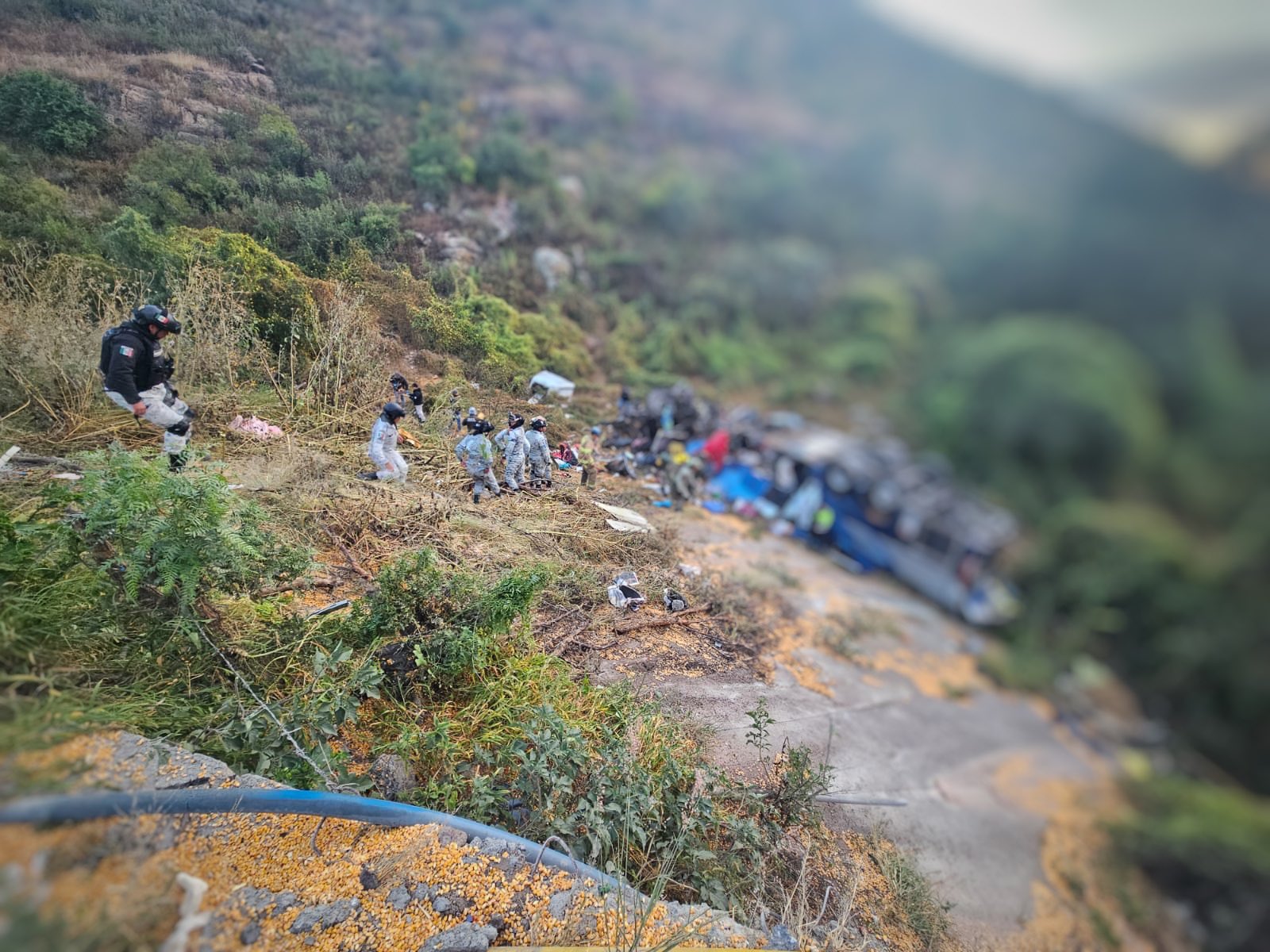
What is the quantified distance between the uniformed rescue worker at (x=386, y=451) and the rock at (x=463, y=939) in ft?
5.33

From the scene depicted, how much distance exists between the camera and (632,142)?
26.4ft

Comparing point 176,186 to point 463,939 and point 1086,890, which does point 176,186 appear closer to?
point 463,939

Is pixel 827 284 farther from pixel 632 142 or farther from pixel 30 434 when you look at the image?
pixel 30 434

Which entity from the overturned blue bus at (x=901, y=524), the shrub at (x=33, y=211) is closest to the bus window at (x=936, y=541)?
the overturned blue bus at (x=901, y=524)

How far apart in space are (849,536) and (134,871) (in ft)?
17.6

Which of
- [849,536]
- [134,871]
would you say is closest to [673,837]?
[134,871]

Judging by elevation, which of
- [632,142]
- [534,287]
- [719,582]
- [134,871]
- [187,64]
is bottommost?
[134,871]

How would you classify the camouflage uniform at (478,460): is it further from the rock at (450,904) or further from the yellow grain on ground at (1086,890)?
the yellow grain on ground at (1086,890)

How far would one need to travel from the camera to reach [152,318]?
8.03 ft

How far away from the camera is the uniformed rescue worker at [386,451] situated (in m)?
2.66

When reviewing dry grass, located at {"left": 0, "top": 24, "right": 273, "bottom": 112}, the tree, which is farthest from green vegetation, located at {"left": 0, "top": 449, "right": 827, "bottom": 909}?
the tree

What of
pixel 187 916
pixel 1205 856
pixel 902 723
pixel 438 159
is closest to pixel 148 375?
pixel 438 159

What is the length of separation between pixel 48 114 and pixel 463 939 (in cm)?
337

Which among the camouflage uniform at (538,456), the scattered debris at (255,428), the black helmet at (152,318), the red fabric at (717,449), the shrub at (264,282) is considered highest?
the shrub at (264,282)
